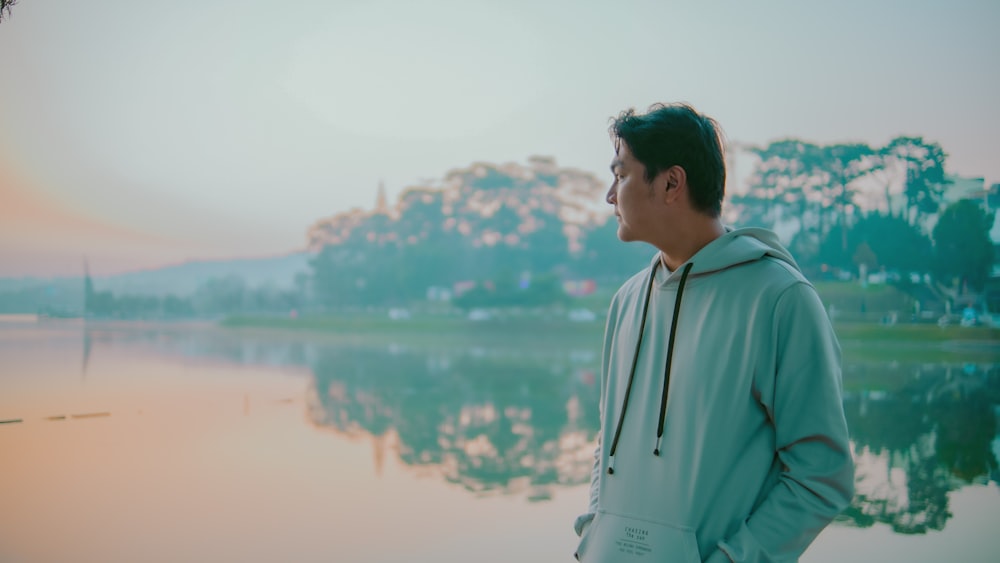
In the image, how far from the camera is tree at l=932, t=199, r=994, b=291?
380cm

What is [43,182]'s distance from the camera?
386cm

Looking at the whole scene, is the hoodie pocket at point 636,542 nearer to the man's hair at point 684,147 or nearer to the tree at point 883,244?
the man's hair at point 684,147

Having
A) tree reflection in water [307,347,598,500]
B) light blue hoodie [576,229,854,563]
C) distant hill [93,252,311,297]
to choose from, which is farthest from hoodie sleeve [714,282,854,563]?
distant hill [93,252,311,297]

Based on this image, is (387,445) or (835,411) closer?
(835,411)

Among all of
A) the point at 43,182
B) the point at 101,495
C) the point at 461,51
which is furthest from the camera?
the point at 461,51

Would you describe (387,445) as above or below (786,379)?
below

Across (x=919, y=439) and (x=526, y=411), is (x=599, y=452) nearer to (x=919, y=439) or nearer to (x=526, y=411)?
(x=919, y=439)

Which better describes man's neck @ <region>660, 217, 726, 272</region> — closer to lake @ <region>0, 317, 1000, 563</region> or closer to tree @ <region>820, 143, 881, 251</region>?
lake @ <region>0, 317, 1000, 563</region>

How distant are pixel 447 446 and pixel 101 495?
181cm

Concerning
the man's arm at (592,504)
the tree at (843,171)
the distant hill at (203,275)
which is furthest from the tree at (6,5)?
the tree at (843,171)

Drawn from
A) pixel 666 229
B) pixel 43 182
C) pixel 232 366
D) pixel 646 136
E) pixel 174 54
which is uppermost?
pixel 174 54

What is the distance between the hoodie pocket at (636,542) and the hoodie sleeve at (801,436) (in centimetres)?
5

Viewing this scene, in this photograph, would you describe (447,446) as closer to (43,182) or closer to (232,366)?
(232,366)

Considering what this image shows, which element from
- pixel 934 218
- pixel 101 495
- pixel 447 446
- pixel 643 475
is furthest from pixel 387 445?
pixel 643 475
